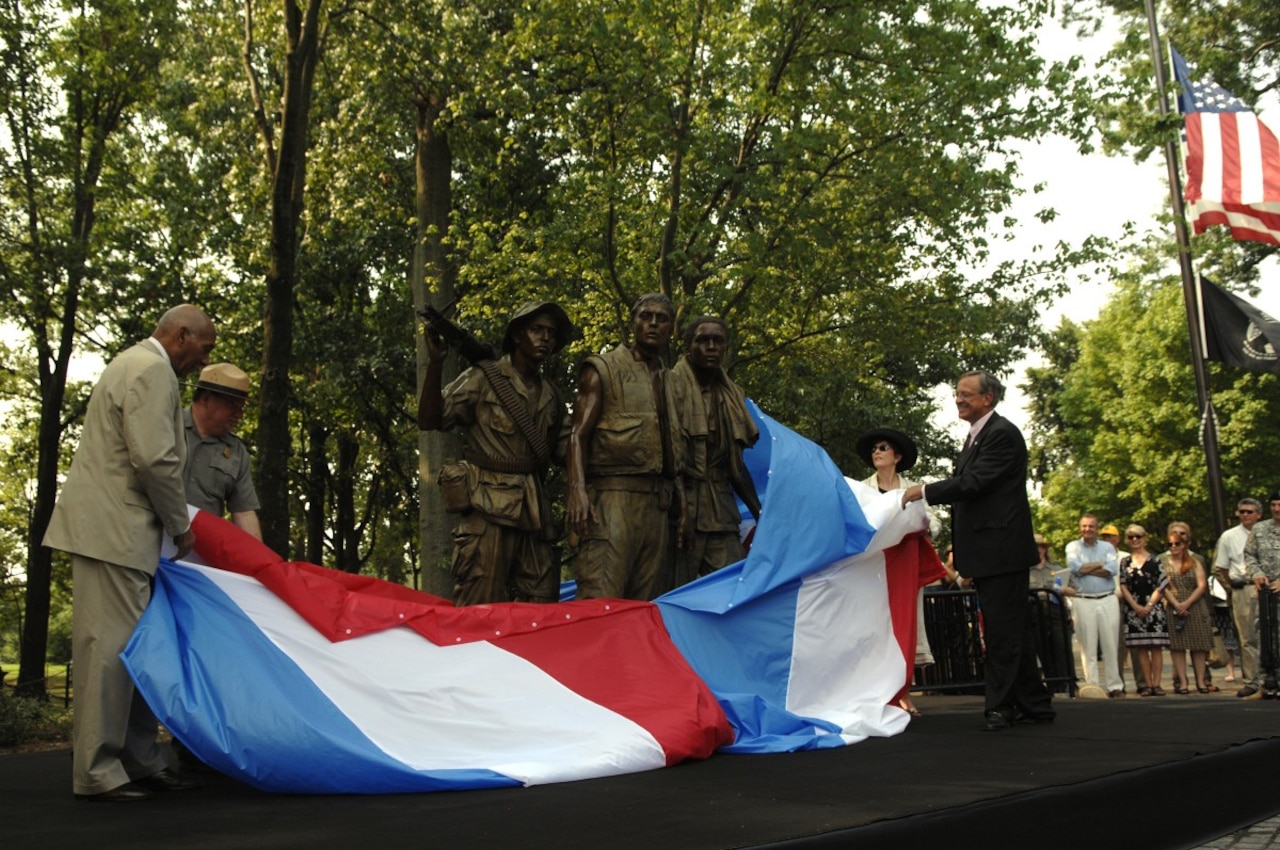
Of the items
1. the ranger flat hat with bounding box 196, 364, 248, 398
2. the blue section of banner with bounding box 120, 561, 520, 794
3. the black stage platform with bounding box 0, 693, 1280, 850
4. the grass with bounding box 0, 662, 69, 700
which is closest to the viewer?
the black stage platform with bounding box 0, 693, 1280, 850

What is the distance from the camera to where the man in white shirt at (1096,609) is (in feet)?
38.2

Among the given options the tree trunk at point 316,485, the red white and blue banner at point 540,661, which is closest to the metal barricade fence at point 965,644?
the red white and blue banner at point 540,661

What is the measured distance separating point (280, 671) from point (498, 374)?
2.32 meters

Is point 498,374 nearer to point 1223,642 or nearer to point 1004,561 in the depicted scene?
point 1004,561

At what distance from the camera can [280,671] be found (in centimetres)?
521

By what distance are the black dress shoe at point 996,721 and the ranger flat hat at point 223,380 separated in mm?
4318

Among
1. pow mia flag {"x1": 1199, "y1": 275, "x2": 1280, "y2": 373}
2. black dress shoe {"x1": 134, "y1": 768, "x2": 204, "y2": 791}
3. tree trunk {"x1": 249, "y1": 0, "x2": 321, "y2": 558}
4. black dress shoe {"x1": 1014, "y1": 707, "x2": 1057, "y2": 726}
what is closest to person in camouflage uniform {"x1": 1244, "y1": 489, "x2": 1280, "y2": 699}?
black dress shoe {"x1": 1014, "y1": 707, "x2": 1057, "y2": 726}

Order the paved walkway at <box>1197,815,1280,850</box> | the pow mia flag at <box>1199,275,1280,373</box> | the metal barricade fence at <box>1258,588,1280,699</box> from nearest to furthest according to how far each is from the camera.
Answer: the paved walkway at <box>1197,815,1280,850</box> → the metal barricade fence at <box>1258,588,1280,699</box> → the pow mia flag at <box>1199,275,1280,373</box>

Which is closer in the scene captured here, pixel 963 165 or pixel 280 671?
pixel 280 671

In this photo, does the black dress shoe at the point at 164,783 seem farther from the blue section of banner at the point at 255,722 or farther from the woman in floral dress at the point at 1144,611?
the woman in floral dress at the point at 1144,611

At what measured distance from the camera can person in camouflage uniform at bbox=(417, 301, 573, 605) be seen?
6.83m

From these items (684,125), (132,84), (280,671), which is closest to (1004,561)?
(280,671)

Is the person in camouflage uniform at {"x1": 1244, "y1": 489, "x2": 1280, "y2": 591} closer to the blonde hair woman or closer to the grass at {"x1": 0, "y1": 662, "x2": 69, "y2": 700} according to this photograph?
the blonde hair woman

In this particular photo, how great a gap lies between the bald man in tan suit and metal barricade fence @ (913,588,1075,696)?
673cm
